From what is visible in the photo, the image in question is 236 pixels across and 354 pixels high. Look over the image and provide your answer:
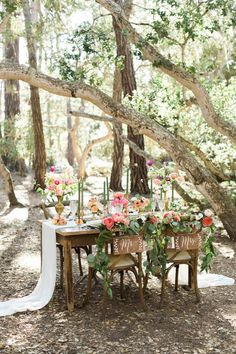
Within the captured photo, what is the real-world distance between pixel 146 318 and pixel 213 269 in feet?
7.25

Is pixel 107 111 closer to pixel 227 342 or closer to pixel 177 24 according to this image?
pixel 177 24

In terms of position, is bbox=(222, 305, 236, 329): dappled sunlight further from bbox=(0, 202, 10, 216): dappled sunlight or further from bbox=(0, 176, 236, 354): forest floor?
bbox=(0, 202, 10, 216): dappled sunlight

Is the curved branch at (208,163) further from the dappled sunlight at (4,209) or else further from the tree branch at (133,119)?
the dappled sunlight at (4,209)

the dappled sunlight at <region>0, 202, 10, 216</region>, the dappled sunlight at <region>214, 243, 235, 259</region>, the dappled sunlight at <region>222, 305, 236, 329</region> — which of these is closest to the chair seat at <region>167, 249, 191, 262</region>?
the dappled sunlight at <region>222, 305, 236, 329</region>

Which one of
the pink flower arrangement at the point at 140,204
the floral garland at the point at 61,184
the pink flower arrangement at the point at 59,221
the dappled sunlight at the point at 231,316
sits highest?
the floral garland at the point at 61,184

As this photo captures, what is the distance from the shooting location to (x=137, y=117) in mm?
7199

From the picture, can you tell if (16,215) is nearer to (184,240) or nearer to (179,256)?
(179,256)

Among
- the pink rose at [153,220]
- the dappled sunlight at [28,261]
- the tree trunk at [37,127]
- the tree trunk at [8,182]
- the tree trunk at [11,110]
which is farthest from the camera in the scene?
the tree trunk at [11,110]

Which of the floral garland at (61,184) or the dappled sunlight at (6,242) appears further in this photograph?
the dappled sunlight at (6,242)

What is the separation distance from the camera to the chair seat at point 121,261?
4.81 meters

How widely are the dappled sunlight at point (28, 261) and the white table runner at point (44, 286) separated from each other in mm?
1284

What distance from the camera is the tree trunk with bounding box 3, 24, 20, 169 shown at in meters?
15.8

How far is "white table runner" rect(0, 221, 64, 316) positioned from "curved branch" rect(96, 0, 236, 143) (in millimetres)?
3271

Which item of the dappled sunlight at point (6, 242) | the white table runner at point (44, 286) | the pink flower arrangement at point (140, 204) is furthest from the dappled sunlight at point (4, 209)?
the pink flower arrangement at point (140, 204)
